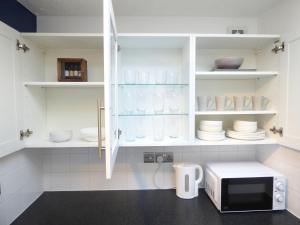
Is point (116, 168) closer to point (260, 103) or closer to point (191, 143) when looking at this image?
point (191, 143)

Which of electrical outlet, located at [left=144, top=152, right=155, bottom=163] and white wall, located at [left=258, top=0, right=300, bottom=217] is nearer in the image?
white wall, located at [left=258, top=0, right=300, bottom=217]

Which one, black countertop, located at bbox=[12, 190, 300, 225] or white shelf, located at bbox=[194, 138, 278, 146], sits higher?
white shelf, located at bbox=[194, 138, 278, 146]

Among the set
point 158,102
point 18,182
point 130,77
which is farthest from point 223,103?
point 18,182

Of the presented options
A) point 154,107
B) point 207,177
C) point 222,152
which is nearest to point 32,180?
point 154,107

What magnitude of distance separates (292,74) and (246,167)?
0.72 metres

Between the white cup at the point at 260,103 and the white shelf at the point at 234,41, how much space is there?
1.31 feet

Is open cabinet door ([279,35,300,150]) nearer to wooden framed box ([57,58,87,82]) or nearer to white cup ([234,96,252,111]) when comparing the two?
white cup ([234,96,252,111])

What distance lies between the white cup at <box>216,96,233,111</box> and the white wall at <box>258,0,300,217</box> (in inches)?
17.8

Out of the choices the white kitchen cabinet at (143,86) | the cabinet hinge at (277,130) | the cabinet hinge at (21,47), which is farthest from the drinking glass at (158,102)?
the cabinet hinge at (21,47)

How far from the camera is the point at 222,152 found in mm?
1736

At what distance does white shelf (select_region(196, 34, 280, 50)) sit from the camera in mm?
1383

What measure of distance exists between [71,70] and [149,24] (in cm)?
70

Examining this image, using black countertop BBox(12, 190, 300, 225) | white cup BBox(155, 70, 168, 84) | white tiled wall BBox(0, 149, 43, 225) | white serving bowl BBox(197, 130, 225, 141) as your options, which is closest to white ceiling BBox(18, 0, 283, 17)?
white cup BBox(155, 70, 168, 84)

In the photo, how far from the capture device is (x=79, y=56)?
1629 millimetres
